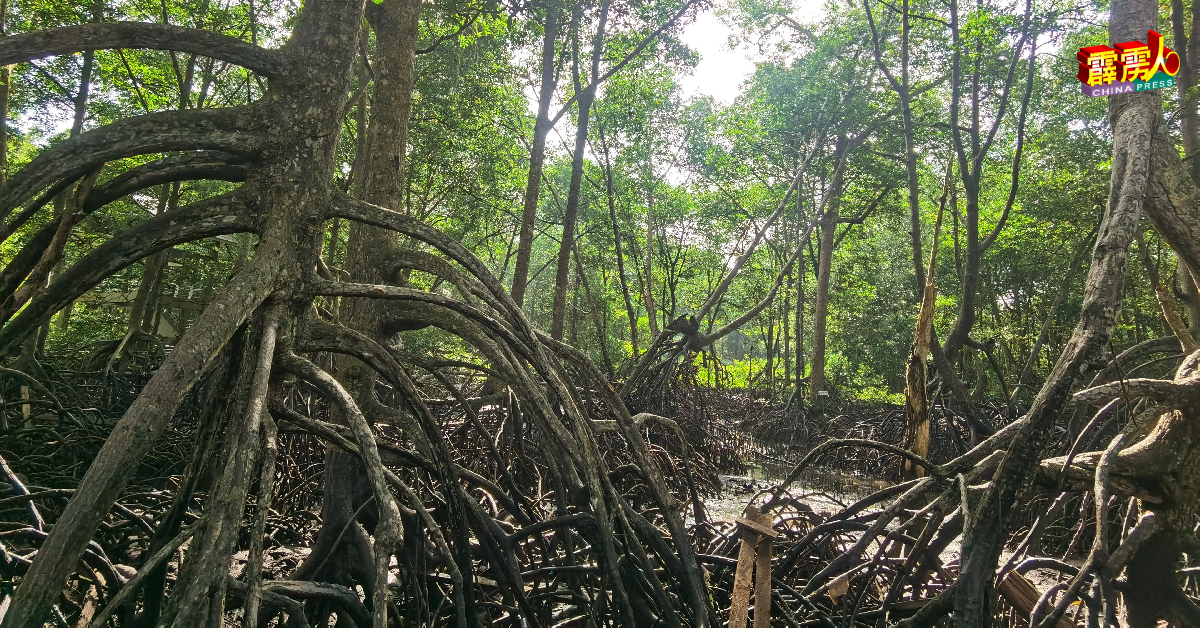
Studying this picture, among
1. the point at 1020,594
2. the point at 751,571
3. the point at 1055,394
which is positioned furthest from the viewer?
A: the point at 1020,594

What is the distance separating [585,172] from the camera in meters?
15.8

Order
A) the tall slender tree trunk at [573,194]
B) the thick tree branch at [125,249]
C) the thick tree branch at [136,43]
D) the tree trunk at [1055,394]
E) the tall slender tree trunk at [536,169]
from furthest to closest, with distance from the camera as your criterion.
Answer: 1. the tall slender tree trunk at [573,194]
2. the tall slender tree trunk at [536,169]
3. the tree trunk at [1055,394]
4. the thick tree branch at [125,249]
5. the thick tree branch at [136,43]

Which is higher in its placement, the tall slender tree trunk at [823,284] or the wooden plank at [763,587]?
the tall slender tree trunk at [823,284]

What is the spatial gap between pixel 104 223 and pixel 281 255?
10149 millimetres

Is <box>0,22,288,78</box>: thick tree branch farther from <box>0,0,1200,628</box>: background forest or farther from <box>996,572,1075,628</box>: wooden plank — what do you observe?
<box>996,572,1075,628</box>: wooden plank

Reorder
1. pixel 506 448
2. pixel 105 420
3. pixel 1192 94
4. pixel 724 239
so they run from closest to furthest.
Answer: pixel 506 448
pixel 1192 94
pixel 105 420
pixel 724 239

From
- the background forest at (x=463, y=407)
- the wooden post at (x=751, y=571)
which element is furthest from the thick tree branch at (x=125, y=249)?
the wooden post at (x=751, y=571)

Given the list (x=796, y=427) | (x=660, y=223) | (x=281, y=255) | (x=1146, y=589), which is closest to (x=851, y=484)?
(x=796, y=427)

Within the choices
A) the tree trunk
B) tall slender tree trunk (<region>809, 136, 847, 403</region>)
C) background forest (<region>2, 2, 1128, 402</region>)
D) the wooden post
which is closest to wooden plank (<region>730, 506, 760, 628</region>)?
the wooden post

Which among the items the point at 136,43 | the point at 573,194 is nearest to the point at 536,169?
the point at 573,194

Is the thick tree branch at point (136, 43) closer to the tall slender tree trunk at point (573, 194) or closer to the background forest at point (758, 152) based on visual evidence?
the background forest at point (758, 152)

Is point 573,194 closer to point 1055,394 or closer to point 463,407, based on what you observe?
point 463,407

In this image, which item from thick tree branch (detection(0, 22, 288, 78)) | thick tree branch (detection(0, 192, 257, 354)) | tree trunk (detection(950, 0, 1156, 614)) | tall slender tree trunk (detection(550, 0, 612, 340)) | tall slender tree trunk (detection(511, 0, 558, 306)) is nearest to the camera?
thick tree branch (detection(0, 22, 288, 78))

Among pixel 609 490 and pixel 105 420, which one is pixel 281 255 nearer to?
pixel 609 490
